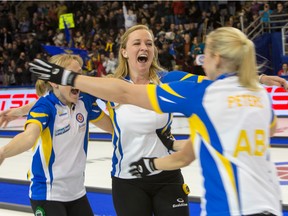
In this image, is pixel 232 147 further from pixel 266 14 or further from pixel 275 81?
pixel 266 14

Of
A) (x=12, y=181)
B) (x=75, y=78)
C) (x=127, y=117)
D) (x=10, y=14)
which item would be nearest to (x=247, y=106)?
(x=75, y=78)

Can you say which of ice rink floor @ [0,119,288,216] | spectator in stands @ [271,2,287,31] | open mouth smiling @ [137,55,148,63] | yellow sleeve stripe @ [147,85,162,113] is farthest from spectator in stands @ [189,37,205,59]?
yellow sleeve stripe @ [147,85,162,113]

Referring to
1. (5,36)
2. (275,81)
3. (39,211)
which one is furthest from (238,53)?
(5,36)

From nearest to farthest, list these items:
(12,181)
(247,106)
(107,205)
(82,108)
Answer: (247,106), (82,108), (107,205), (12,181)

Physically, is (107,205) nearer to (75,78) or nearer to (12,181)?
(12,181)

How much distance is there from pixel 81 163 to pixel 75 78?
1.23 metres

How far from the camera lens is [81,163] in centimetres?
400

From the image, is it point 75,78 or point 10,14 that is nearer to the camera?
point 75,78

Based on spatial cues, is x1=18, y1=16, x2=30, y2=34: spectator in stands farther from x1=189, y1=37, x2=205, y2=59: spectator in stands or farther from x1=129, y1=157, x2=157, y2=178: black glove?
x1=129, y1=157, x2=157, y2=178: black glove

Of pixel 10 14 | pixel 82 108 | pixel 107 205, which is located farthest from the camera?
pixel 10 14

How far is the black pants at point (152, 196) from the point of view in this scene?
393cm

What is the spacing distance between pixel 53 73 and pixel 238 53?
101 centimetres

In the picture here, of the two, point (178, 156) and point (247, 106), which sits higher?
point (247, 106)

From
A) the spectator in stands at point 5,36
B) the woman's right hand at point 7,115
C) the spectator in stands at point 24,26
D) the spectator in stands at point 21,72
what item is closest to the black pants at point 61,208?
the woman's right hand at point 7,115
